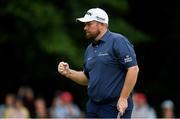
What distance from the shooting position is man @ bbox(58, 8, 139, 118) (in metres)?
8.48

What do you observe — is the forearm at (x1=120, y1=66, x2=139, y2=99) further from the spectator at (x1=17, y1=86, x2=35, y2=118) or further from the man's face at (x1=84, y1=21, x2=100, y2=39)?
the spectator at (x1=17, y1=86, x2=35, y2=118)

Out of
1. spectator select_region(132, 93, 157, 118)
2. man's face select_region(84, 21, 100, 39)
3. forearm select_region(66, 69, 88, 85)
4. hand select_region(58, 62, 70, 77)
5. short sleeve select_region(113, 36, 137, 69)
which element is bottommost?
spectator select_region(132, 93, 157, 118)

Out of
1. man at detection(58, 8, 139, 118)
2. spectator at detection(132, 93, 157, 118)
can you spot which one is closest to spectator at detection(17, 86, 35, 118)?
spectator at detection(132, 93, 157, 118)

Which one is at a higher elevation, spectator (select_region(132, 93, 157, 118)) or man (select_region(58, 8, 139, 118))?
man (select_region(58, 8, 139, 118))

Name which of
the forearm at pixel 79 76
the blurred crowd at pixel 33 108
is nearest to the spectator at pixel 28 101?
the blurred crowd at pixel 33 108

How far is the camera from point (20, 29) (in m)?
19.7

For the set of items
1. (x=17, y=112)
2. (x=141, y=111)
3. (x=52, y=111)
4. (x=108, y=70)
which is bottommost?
(x=52, y=111)

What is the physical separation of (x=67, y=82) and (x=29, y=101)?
207 inches

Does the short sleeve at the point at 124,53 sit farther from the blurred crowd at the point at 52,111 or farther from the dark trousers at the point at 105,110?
the blurred crowd at the point at 52,111

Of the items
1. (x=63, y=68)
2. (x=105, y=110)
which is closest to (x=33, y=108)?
(x=63, y=68)

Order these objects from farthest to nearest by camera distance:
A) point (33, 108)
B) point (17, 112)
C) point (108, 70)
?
point (33, 108), point (17, 112), point (108, 70)

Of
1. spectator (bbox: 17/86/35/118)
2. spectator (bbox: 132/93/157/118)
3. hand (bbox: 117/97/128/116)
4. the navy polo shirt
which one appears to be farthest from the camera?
spectator (bbox: 17/86/35/118)

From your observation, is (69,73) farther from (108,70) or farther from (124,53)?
(124,53)

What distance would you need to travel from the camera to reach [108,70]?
8.56 m
